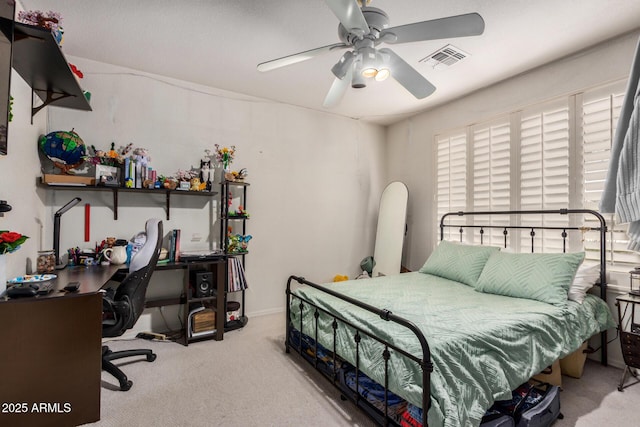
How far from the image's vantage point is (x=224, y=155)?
328 centimetres

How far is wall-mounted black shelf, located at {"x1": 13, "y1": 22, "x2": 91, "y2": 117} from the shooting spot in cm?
158

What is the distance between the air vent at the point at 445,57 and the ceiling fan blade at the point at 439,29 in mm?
1001

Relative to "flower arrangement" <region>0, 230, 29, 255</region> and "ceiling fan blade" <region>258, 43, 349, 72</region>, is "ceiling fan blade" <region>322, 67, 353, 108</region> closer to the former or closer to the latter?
"ceiling fan blade" <region>258, 43, 349, 72</region>

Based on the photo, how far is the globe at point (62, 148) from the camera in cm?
242

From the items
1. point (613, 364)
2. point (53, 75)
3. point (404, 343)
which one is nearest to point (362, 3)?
point (404, 343)

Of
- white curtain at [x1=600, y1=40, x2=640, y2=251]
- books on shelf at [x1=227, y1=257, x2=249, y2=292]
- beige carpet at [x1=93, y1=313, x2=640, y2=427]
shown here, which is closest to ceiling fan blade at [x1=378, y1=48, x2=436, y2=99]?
white curtain at [x1=600, y1=40, x2=640, y2=251]

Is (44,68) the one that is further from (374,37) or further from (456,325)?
(456,325)

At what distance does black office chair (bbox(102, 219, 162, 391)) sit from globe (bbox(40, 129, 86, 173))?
1.00m

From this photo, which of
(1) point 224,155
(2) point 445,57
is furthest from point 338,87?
(1) point 224,155

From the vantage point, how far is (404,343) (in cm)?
151

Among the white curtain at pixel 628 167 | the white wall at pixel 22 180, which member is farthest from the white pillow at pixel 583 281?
the white wall at pixel 22 180

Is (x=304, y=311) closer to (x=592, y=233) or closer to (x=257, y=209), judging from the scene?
(x=257, y=209)

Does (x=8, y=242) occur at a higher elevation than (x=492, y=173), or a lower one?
lower

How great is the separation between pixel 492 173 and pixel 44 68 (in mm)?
3760
